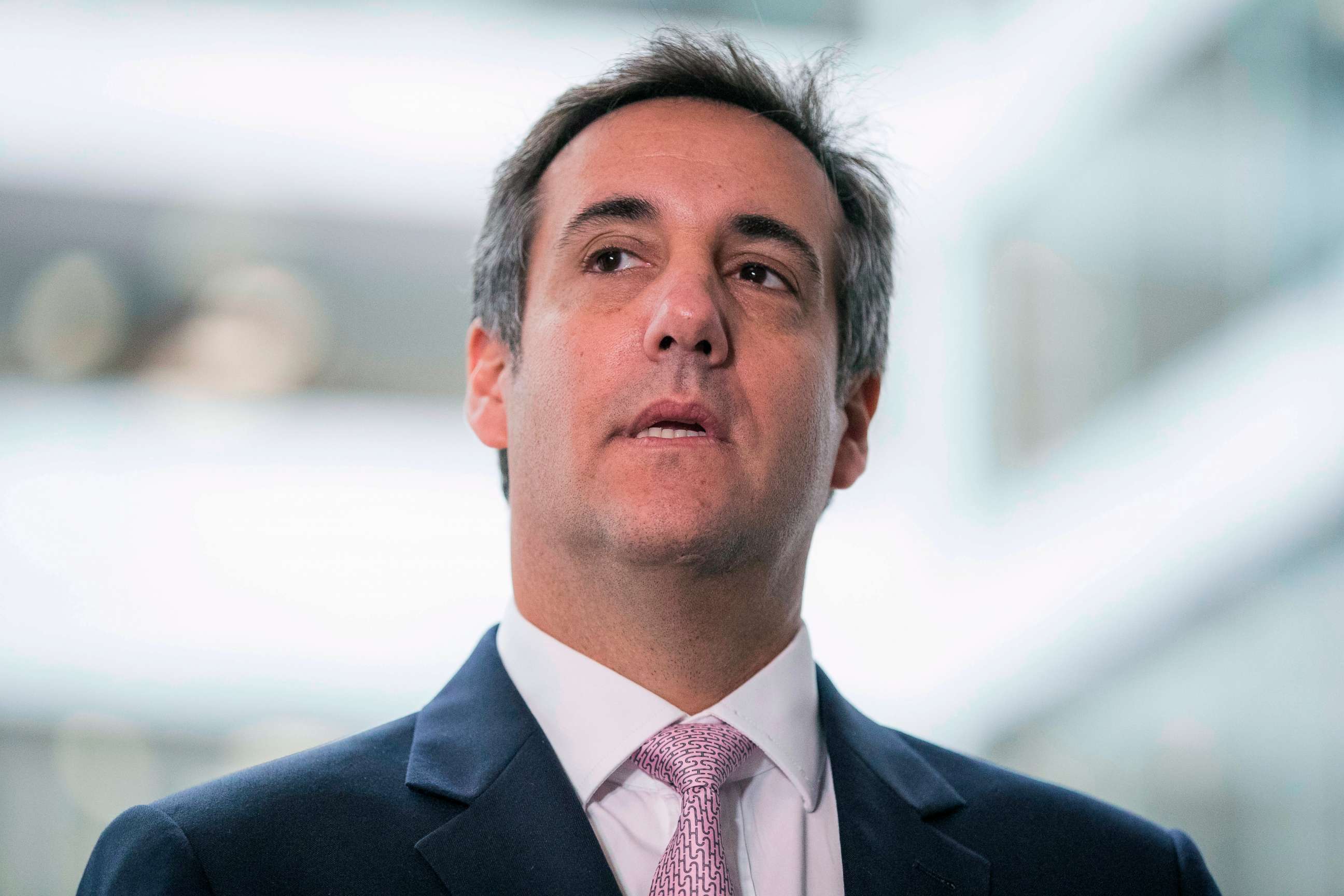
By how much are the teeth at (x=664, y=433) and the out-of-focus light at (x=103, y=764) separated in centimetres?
538

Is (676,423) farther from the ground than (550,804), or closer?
farther from the ground

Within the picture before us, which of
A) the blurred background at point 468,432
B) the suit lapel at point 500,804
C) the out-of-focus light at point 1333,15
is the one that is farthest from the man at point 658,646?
the out-of-focus light at point 1333,15

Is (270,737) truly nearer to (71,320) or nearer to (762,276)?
(71,320)

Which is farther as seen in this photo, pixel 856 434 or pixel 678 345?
pixel 856 434

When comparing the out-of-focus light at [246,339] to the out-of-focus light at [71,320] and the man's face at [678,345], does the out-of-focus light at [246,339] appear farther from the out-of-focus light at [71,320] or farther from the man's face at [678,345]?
the man's face at [678,345]

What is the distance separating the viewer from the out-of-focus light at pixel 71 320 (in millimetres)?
6664

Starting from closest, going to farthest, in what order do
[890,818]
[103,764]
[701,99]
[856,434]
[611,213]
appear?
[890,818] → [611,213] → [701,99] → [856,434] → [103,764]

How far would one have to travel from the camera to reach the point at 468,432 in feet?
22.6

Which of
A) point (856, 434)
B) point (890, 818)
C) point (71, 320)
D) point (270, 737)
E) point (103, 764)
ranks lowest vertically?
point (103, 764)

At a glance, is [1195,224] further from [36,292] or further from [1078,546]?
[36,292]

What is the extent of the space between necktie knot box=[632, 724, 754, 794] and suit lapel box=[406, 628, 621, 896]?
0.43ft

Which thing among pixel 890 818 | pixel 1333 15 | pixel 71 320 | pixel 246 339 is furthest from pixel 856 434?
pixel 1333 15

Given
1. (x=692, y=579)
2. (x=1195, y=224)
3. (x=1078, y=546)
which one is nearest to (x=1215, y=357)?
(x=1195, y=224)

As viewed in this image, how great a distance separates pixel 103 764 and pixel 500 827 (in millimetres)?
5494
